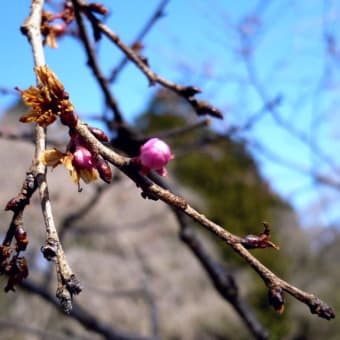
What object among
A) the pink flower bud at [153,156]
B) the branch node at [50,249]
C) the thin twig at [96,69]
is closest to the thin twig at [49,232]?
the branch node at [50,249]

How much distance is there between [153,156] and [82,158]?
0.09 metres

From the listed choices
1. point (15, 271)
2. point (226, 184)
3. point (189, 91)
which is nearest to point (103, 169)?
point (15, 271)

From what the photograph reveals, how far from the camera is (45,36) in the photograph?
37.2 inches

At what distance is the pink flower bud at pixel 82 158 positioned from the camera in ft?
2.03

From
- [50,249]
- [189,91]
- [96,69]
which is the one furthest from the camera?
[96,69]

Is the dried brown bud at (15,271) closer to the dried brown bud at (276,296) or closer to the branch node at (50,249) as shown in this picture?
the branch node at (50,249)

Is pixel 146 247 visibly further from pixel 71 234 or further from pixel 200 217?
pixel 200 217

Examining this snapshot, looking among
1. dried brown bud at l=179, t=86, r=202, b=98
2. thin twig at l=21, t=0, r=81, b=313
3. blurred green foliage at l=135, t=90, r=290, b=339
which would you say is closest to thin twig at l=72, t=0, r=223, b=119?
dried brown bud at l=179, t=86, r=202, b=98

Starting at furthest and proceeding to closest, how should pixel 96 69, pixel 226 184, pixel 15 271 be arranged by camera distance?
pixel 226 184 < pixel 96 69 < pixel 15 271

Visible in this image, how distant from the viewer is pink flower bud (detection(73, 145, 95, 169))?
62cm

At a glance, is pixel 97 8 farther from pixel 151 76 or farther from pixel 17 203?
pixel 17 203

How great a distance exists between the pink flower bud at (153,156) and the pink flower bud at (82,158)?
0.06m

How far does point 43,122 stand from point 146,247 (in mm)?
7320

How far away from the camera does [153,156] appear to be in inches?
23.5
